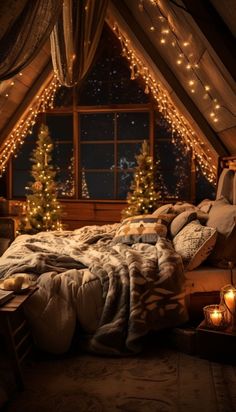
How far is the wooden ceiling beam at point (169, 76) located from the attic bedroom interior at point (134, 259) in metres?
0.01

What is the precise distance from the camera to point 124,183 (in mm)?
7645

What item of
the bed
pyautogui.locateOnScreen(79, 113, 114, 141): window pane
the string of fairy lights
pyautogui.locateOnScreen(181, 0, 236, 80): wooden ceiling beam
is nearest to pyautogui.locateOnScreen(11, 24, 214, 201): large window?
pyautogui.locateOnScreen(79, 113, 114, 141): window pane

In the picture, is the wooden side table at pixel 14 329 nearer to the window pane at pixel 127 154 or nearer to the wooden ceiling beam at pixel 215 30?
the wooden ceiling beam at pixel 215 30

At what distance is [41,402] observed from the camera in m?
2.46

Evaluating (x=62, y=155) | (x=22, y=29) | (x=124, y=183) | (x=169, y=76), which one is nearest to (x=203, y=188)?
(x=124, y=183)

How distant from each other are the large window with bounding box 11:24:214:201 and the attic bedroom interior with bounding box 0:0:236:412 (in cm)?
51

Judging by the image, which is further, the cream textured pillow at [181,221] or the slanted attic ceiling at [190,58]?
the cream textured pillow at [181,221]

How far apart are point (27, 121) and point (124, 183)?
1.92m

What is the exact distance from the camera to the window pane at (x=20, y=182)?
8.01 metres

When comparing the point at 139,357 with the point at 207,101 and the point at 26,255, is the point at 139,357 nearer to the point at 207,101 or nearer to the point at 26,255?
the point at 26,255

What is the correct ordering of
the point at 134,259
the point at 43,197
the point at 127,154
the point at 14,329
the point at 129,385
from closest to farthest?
the point at 129,385 → the point at 14,329 → the point at 134,259 → the point at 43,197 → the point at 127,154

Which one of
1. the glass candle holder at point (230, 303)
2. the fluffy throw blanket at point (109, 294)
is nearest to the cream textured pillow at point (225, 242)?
the fluffy throw blanket at point (109, 294)

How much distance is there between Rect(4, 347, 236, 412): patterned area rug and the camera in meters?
2.42

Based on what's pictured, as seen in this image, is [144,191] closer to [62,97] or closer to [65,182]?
[65,182]
